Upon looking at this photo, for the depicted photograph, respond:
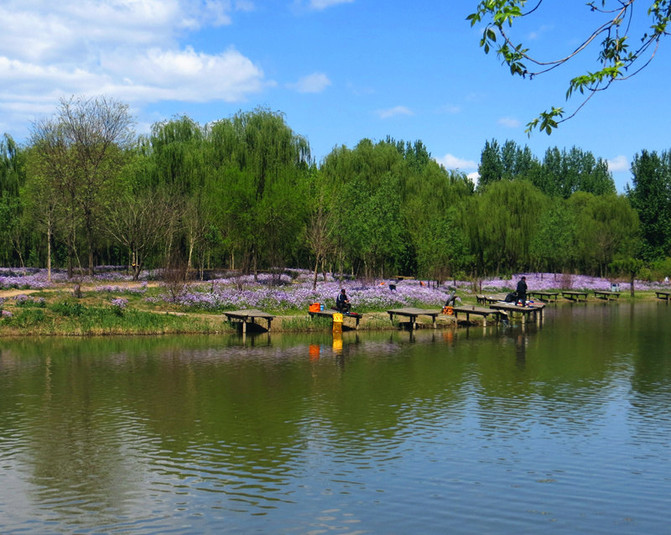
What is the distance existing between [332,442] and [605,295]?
50418mm

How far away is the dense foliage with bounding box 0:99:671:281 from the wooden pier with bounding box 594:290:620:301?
26.5 ft

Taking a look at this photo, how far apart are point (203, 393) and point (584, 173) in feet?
331

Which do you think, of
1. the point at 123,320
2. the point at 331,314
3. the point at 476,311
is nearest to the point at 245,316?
the point at 331,314

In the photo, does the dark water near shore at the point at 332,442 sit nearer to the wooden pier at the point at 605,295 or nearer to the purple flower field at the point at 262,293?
the purple flower field at the point at 262,293

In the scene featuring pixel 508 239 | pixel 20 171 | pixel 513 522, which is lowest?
pixel 513 522

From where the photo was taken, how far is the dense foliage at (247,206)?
45375 mm

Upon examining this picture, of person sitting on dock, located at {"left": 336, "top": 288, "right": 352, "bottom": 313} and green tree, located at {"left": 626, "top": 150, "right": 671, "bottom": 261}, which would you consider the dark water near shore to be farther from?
green tree, located at {"left": 626, "top": 150, "right": 671, "bottom": 261}

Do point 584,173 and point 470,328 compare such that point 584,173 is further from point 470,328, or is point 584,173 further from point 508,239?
point 470,328

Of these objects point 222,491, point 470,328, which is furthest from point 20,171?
point 222,491

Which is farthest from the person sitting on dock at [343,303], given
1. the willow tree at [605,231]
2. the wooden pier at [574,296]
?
the willow tree at [605,231]

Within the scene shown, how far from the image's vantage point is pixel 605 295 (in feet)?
191

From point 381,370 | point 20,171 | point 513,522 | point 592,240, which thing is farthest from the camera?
point 592,240

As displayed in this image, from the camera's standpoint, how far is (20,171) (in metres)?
60.8

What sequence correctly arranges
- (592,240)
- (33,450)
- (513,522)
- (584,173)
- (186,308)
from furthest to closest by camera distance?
(584,173) < (592,240) < (186,308) < (33,450) < (513,522)
